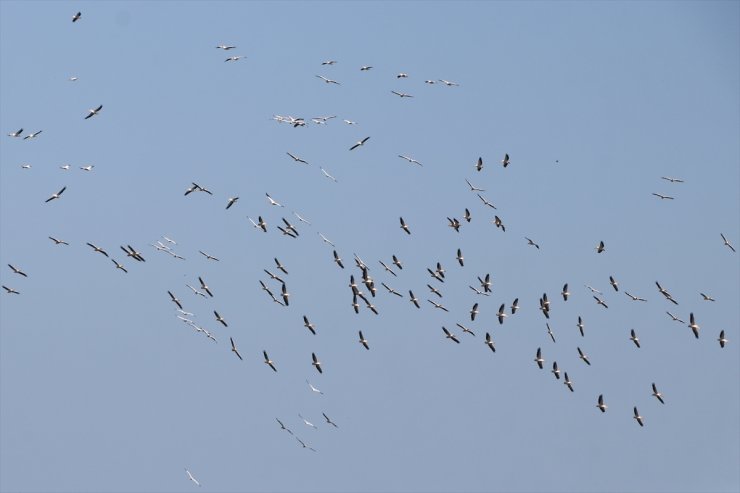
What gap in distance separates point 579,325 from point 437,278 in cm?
1212

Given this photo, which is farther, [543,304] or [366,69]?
[543,304]

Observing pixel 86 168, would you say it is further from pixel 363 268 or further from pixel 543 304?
pixel 543 304

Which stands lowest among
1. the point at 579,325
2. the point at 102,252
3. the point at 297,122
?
the point at 579,325

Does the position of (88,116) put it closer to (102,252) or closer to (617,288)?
(102,252)

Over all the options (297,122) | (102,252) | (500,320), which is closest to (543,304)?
(500,320)

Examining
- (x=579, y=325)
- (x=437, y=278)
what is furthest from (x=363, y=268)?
(x=579, y=325)

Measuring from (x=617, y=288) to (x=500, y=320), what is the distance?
10041 millimetres

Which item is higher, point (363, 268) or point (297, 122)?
point (297, 122)

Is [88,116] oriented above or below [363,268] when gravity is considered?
above

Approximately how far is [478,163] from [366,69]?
42.1 feet

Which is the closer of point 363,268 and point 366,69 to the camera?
point 366,69

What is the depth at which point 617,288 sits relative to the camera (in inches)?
5817

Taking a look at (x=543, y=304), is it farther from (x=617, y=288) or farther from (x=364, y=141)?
(x=364, y=141)

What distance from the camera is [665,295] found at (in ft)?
488
